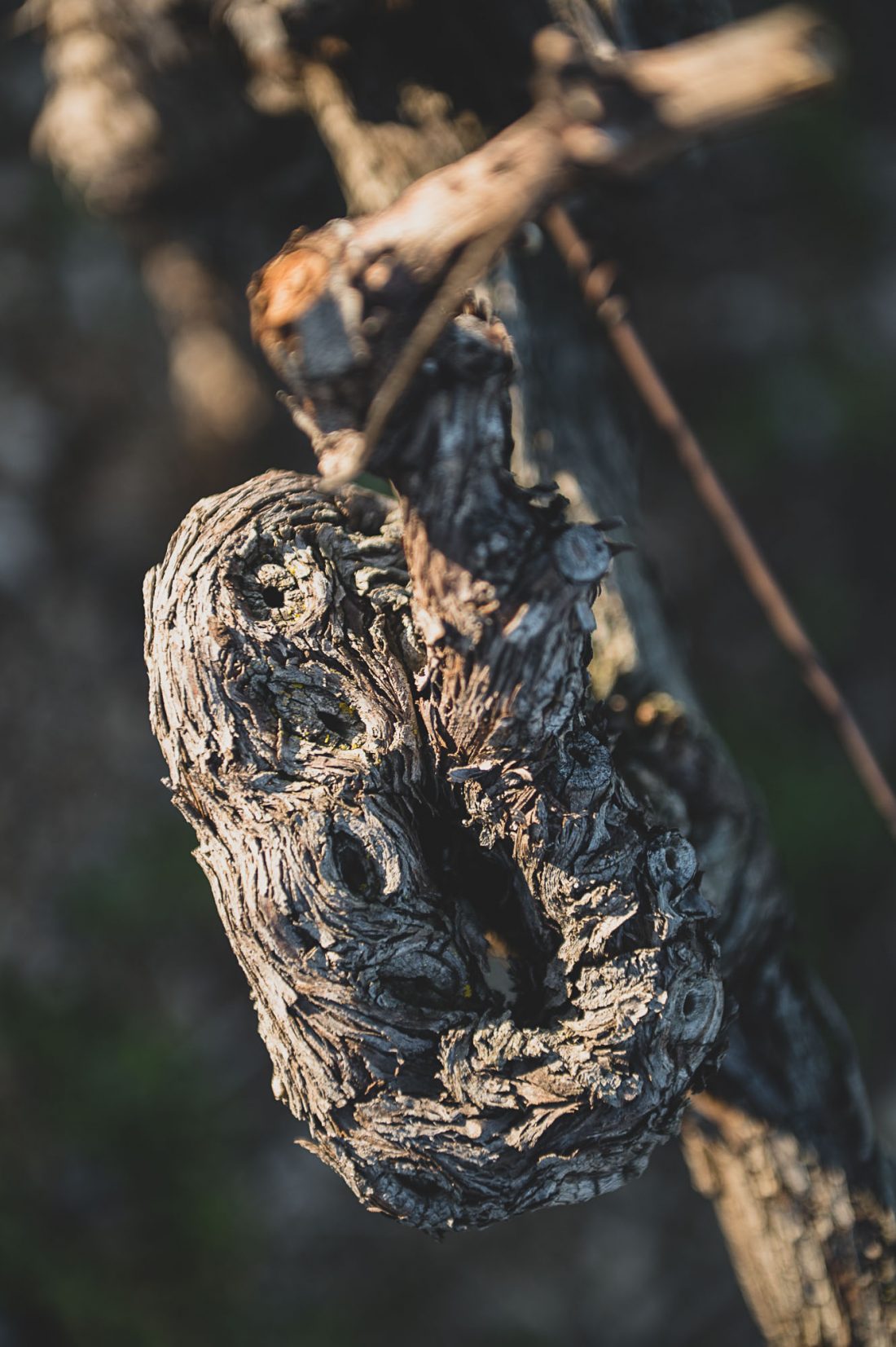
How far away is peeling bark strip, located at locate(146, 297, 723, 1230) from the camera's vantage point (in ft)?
4.18

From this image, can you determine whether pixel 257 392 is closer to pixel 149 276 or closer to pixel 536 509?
pixel 149 276

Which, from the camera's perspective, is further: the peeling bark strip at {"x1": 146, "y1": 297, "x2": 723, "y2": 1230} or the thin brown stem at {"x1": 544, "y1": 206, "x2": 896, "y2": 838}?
the thin brown stem at {"x1": 544, "y1": 206, "x2": 896, "y2": 838}

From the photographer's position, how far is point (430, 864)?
143cm

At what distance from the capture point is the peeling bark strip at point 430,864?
50.2 inches

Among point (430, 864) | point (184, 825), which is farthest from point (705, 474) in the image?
point (184, 825)

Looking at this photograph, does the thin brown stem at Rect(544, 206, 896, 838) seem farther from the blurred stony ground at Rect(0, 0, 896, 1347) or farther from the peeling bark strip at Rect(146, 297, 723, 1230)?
the blurred stony ground at Rect(0, 0, 896, 1347)

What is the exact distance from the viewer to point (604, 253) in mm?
2205

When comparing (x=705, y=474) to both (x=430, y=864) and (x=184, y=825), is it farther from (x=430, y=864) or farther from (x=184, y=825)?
(x=184, y=825)

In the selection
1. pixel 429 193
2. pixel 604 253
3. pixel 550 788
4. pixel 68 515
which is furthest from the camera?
pixel 68 515

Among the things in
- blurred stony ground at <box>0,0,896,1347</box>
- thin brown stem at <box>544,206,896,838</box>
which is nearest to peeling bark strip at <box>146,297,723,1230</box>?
thin brown stem at <box>544,206,896,838</box>

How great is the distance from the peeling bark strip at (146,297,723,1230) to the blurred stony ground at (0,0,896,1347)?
2193 mm

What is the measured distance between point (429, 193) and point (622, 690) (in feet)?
3.22

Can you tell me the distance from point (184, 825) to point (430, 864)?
8.33 ft

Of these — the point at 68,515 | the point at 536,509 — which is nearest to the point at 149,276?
the point at 68,515
